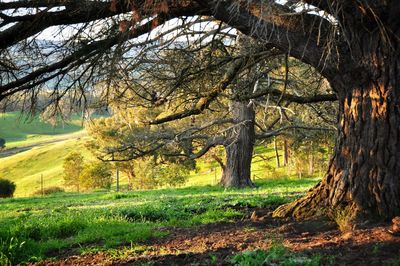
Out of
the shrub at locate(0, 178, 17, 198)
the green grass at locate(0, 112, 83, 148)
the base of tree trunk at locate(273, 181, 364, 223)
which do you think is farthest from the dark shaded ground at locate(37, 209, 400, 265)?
the green grass at locate(0, 112, 83, 148)

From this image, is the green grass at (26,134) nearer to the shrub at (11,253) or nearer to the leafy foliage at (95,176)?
the leafy foliage at (95,176)

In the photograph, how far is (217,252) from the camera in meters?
4.33

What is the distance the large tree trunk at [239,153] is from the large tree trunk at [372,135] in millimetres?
11866

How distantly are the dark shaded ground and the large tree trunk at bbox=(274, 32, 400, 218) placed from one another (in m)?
0.38

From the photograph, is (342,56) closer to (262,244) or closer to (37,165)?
(262,244)

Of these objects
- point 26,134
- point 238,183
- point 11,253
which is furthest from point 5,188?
point 26,134

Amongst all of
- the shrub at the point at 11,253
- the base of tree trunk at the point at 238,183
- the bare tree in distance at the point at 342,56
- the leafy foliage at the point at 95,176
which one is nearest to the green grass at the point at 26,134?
the leafy foliage at the point at 95,176

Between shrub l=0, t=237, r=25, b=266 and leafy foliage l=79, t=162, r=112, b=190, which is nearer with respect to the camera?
shrub l=0, t=237, r=25, b=266

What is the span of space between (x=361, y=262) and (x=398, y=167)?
1.74m

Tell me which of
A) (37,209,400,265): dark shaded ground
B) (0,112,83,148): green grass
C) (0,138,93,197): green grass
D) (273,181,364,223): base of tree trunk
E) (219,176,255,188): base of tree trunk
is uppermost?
(0,112,83,148): green grass

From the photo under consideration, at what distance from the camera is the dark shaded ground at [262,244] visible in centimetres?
391

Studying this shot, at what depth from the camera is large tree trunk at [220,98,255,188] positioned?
1730cm

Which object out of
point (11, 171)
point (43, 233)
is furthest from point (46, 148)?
point (43, 233)

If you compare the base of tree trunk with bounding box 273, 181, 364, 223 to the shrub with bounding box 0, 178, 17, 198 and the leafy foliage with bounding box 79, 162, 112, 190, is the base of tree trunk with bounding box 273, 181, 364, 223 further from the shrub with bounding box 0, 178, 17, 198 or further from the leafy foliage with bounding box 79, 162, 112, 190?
the leafy foliage with bounding box 79, 162, 112, 190
